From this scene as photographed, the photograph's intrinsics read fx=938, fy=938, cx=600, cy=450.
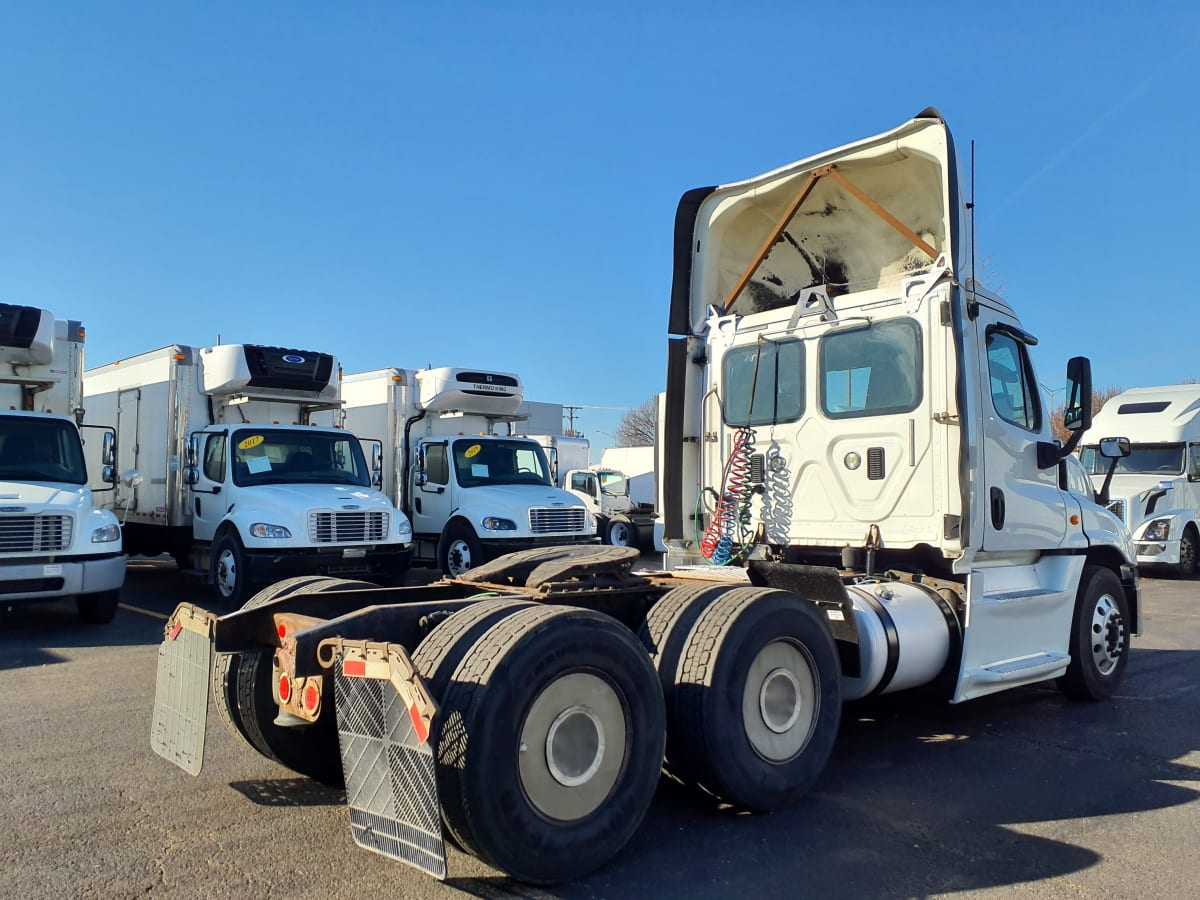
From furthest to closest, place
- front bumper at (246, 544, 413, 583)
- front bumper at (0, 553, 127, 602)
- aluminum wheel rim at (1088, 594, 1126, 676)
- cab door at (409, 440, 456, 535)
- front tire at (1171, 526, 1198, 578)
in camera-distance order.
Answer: front tire at (1171, 526, 1198, 578), cab door at (409, 440, 456, 535), front bumper at (246, 544, 413, 583), front bumper at (0, 553, 127, 602), aluminum wheel rim at (1088, 594, 1126, 676)

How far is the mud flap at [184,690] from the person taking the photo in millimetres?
4258

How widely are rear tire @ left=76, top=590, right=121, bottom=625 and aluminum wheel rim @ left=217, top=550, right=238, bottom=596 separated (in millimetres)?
1276

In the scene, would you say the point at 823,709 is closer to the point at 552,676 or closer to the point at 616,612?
the point at 616,612

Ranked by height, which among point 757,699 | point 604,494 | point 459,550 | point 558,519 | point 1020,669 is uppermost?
point 604,494

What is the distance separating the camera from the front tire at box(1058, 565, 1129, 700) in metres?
6.91

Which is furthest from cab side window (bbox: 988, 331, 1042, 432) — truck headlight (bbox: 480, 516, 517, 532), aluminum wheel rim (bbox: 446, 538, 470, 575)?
aluminum wheel rim (bbox: 446, 538, 470, 575)

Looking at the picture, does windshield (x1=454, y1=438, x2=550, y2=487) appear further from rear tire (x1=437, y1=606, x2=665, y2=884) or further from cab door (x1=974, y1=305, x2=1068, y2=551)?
rear tire (x1=437, y1=606, x2=665, y2=884)

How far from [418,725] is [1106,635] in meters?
5.94

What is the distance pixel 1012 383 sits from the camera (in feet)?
21.7

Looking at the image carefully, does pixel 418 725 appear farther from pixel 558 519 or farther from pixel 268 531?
pixel 558 519

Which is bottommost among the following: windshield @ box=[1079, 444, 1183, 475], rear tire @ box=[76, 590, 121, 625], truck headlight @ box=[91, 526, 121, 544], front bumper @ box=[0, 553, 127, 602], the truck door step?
rear tire @ box=[76, 590, 121, 625]

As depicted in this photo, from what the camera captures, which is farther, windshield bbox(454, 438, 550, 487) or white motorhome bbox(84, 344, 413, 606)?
windshield bbox(454, 438, 550, 487)

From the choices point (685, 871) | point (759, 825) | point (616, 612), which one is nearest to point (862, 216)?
point (616, 612)

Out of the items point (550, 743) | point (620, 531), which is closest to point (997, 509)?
point (550, 743)
